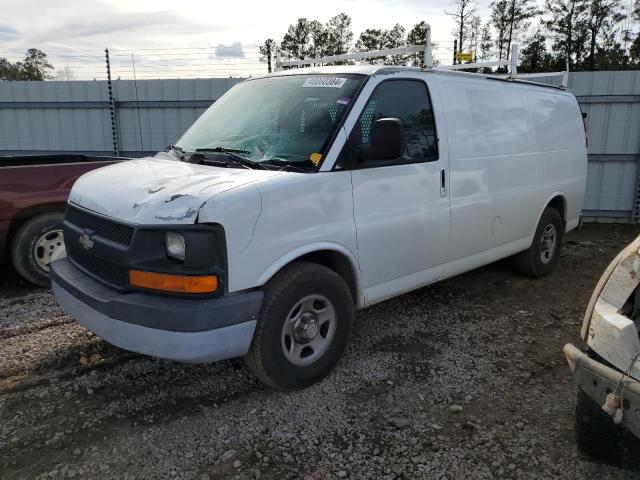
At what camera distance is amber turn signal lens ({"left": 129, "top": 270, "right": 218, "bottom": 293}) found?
2.93 m

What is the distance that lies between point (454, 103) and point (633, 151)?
612cm

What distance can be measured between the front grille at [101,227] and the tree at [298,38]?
40194mm

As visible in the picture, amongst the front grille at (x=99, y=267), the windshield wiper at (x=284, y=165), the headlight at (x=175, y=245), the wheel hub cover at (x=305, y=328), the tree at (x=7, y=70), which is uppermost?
the tree at (x=7, y=70)

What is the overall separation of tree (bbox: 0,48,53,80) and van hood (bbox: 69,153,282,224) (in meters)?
41.2

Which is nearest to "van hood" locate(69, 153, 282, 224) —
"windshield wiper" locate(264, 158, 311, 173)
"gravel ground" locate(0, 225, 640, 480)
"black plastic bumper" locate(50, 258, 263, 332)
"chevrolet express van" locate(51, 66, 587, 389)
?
"chevrolet express van" locate(51, 66, 587, 389)

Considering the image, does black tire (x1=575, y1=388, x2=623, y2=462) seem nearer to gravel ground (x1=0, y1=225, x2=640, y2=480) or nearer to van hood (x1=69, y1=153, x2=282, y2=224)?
gravel ground (x1=0, y1=225, x2=640, y2=480)

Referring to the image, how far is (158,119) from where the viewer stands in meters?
10.4

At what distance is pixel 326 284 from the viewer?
347cm

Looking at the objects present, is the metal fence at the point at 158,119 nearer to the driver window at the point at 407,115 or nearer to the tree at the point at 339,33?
the driver window at the point at 407,115

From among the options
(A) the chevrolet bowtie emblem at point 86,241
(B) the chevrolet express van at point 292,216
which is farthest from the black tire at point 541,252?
(A) the chevrolet bowtie emblem at point 86,241

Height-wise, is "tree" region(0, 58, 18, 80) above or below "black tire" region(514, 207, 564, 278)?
above

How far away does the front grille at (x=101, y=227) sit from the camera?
3129 mm

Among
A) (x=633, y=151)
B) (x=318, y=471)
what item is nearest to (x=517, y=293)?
(x=318, y=471)

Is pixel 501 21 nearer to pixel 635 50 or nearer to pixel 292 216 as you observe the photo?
pixel 635 50
